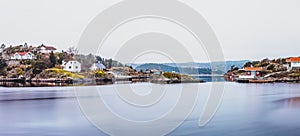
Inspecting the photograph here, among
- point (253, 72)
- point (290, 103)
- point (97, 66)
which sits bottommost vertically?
point (290, 103)

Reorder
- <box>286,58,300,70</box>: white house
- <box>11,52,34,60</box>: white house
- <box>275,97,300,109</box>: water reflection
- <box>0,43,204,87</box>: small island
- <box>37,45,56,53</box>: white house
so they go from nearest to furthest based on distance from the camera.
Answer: <box>275,97,300,109</box>: water reflection → <box>0,43,204,87</box>: small island → <box>286,58,300,70</box>: white house → <box>11,52,34,60</box>: white house → <box>37,45,56,53</box>: white house

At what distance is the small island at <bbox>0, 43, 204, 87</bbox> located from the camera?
81.6 ft

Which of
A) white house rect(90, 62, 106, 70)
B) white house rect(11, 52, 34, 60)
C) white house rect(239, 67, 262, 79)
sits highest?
white house rect(11, 52, 34, 60)

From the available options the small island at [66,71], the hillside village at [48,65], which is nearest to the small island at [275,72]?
the small island at [66,71]

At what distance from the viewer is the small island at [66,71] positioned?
24859mm

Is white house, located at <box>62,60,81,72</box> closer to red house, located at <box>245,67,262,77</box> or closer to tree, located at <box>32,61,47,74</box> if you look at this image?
tree, located at <box>32,61,47,74</box>

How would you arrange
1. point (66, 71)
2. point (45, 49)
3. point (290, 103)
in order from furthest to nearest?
1. point (45, 49)
2. point (66, 71)
3. point (290, 103)

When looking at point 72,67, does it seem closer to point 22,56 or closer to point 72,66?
point 72,66

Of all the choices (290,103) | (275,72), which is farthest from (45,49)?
(290,103)

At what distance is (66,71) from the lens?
2573cm

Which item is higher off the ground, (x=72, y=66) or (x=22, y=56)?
(x=22, y=56)

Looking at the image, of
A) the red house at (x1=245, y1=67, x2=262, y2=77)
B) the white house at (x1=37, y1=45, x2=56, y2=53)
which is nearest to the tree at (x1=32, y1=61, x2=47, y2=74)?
the white house at (x1=37, y1=45, x2=56, y2=53)

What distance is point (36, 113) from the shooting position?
27.6 ft

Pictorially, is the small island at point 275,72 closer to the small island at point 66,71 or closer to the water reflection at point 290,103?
the small island at point 66,71
